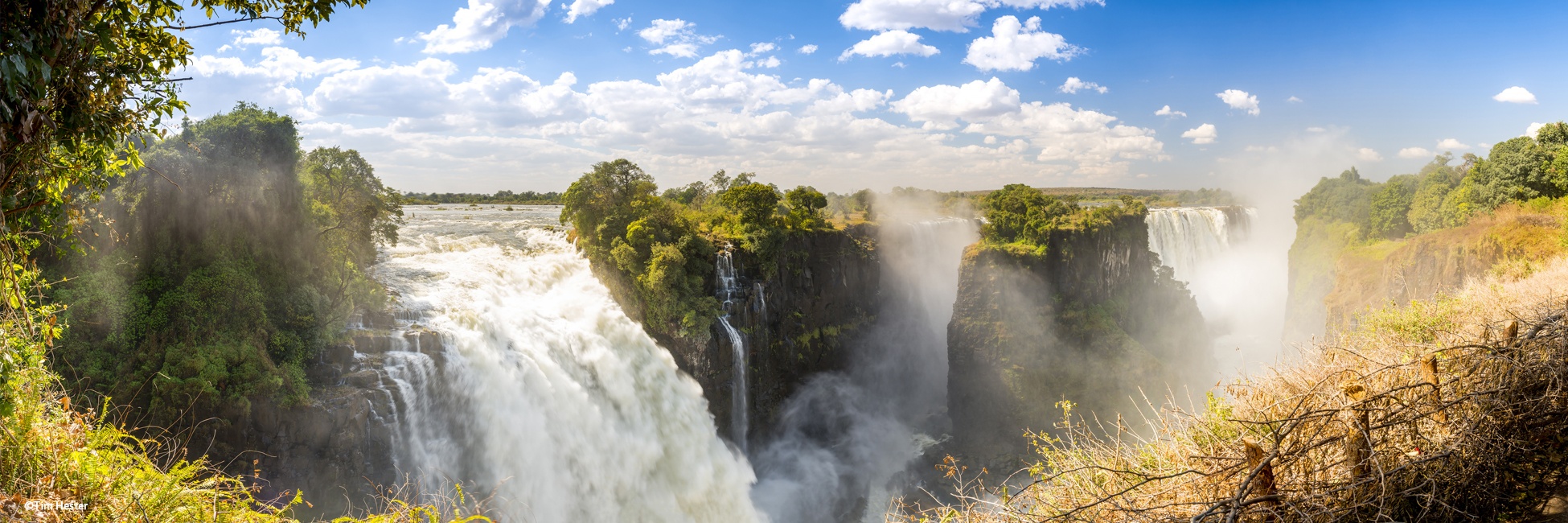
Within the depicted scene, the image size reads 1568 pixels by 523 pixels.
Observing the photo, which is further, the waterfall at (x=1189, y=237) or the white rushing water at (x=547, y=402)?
the waterfall at (x=1189, y=237)

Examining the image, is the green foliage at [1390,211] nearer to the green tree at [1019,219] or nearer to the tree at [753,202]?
the green tree at [1019,219]

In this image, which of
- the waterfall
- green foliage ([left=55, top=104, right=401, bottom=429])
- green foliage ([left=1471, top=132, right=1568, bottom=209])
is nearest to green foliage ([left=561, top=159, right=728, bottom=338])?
green foliage ([left=55, top=104, right=401, bottom=429])

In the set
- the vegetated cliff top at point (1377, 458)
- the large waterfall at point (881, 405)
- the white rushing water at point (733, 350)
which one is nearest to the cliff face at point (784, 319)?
the white rushing water at point (733, 350)

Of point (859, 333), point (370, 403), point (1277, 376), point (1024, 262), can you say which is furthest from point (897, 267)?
point (1277, 376)

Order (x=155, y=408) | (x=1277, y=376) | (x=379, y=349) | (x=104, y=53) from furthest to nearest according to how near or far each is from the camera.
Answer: (x=379, y=349)
(x=155, y=408)
(x=1277, y=376)
(x=104, y=53)

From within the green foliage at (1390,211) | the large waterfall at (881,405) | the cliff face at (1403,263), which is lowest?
the large waterfall at (881,405)

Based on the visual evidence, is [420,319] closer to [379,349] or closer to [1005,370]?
[379,349]

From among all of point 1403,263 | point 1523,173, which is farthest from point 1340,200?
point 1403,263
